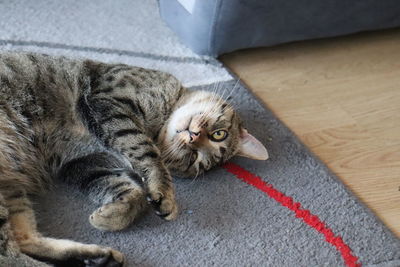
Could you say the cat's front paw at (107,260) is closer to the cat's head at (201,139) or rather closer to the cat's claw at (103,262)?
the cat's claw at (103,262)

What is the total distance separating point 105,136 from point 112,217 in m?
0.28

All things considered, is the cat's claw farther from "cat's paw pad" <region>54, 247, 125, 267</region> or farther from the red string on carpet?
the red string on carpet

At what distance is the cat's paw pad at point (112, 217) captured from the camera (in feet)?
4.98

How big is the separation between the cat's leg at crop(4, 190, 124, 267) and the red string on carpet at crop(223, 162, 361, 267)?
58 cm

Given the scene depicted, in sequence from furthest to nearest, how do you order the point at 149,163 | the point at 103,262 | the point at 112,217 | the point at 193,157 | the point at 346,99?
the point at 346,99 < the point at 193,157 < the point at 149,163 < the point at 112,217 < the point at 103,262

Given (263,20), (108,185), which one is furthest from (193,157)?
(263,20)

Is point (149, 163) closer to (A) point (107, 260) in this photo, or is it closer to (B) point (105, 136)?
(B) point (105, 136)

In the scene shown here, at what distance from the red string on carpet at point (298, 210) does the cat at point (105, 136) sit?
0.23ft

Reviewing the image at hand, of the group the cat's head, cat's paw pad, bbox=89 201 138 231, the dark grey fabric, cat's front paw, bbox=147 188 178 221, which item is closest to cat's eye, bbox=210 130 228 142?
the cat's head

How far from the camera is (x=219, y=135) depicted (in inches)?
69.7

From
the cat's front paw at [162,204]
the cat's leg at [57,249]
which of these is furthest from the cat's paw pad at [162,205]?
the cat's leg at [57,249]

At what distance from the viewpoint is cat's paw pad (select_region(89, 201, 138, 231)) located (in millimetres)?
1519

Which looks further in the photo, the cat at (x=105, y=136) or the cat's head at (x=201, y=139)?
the cat's head at (x=201, y=139)

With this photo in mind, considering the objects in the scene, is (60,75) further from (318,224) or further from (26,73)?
(318,224)
